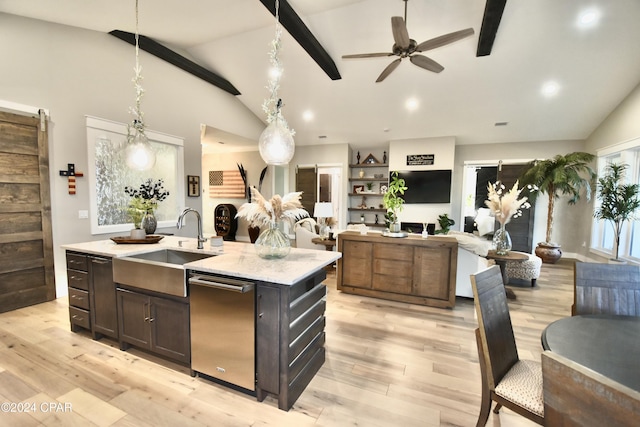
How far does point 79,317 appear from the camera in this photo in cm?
267

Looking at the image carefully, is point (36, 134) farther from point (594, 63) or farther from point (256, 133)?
point (594, 63)

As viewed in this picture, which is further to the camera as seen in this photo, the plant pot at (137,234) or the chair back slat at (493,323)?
the plant pot at (137,234)

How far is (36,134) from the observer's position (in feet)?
11.0

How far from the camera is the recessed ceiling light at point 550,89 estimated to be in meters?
4.88

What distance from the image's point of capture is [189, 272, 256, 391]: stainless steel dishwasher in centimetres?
179

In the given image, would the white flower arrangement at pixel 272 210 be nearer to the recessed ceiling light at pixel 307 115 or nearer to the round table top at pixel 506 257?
the round table top at pixel 506 257

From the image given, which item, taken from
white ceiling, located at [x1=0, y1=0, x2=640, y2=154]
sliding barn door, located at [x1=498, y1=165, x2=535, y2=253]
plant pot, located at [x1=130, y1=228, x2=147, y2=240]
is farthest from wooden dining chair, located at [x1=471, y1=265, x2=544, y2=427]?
sliding barn door, located at [x1=498, y1=165, x2=535, y2=253]

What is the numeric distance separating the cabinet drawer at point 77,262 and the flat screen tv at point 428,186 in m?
6.52

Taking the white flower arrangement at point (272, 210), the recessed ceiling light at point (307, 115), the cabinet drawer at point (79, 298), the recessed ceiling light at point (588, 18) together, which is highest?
the recessed ceiling light at point (588, 18)

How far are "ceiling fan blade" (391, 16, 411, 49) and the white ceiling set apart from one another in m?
1.10

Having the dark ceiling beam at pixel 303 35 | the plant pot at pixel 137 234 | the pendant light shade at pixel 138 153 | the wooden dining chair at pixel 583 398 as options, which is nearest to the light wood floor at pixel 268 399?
the plant pot at pixel 137 234

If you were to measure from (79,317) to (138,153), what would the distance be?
175cm

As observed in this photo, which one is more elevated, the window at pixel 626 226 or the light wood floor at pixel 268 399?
the window at pixel 626 226

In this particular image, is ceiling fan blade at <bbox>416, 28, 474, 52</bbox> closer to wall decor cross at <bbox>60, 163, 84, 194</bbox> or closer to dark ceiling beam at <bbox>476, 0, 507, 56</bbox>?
dark ceiling beam at <bbox>476, 0, 507, 56</bbox>
